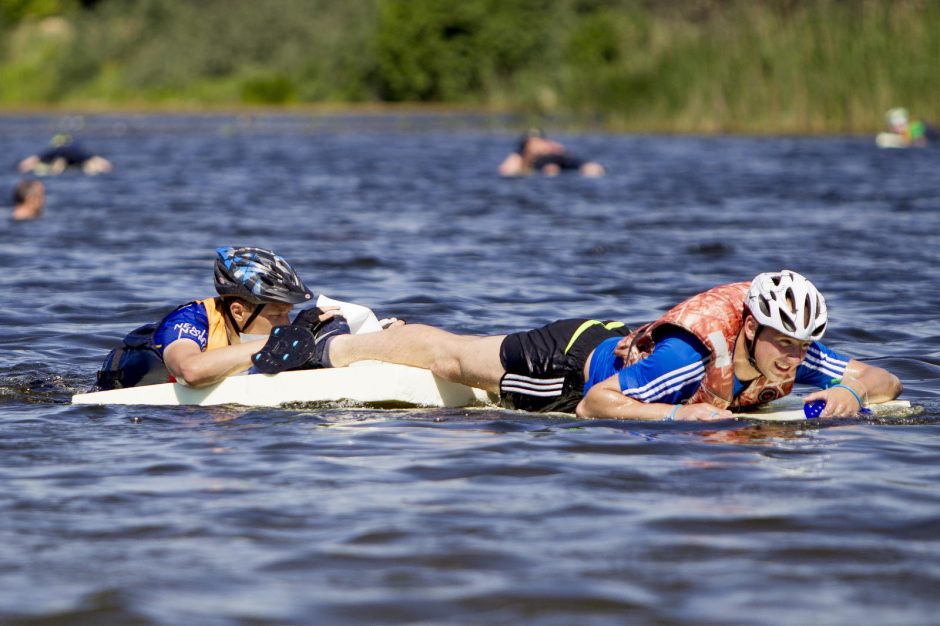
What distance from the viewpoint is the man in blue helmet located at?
28.1 ft

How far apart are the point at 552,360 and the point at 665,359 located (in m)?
0.87

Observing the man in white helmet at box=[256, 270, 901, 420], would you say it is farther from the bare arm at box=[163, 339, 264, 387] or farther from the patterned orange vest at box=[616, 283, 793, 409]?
the bare arm at box=[163, 339, 264, 387]

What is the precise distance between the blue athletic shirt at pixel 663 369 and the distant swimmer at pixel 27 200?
14.5m

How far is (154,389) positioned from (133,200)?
1654 centimetres

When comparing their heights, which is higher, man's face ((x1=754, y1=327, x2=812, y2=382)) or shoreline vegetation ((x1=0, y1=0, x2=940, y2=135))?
shoreline vegetation ((x1=0, y1=0, x2=940, y2=135))

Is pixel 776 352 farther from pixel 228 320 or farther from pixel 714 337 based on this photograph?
pixel 228 320

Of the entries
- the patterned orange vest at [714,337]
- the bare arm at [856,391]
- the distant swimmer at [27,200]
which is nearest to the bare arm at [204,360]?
the patterned orange vest at [714,337]

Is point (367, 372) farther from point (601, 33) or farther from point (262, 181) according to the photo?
point (601, 33)

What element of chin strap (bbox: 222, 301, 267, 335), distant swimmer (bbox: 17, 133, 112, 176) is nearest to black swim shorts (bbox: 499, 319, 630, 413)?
chin strap (bbox: 222, 301, 267, 335)

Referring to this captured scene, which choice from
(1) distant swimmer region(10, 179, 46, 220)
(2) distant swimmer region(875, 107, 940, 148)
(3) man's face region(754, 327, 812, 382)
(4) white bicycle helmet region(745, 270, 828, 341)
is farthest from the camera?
(2) distant swimmer region(875, 107, 940, 148)

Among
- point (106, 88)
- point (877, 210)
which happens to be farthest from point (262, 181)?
point (106, 88)

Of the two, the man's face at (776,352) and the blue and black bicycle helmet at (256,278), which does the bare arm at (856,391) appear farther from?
the blue and black bicycle helmet at (256,278)

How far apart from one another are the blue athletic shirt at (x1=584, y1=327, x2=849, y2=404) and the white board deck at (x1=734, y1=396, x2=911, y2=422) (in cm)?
39

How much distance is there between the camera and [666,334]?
758 cm
